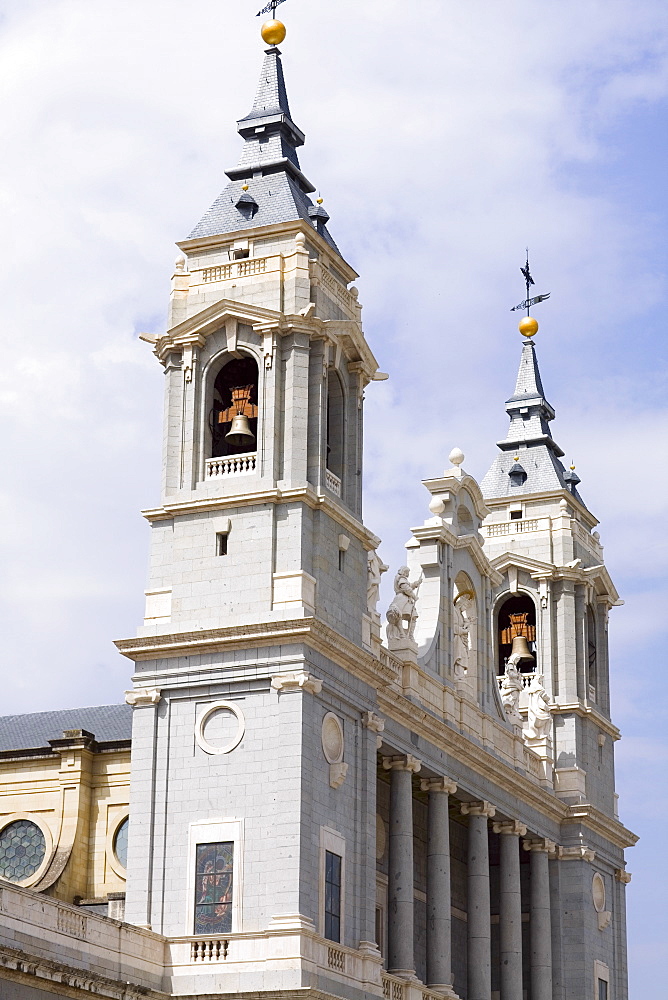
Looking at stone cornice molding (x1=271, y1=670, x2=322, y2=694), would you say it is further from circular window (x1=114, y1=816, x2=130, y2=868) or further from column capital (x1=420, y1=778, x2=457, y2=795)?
circular window (x1=114, y1=816, x2=130, y2=868)

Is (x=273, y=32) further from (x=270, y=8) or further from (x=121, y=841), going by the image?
(x=121, y=841)

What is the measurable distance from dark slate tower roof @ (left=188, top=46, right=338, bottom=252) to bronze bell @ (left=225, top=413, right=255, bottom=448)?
523cm

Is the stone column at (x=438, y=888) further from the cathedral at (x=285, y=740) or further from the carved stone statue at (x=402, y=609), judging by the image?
A: the carved stone statue at (x=402, y=609)

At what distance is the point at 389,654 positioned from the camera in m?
51.0

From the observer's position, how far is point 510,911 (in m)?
57.8

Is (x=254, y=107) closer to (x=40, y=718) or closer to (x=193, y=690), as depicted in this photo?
(x=193, y=690)

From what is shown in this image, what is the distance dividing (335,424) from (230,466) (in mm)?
3710

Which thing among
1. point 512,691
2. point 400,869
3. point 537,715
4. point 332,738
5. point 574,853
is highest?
point 512,691

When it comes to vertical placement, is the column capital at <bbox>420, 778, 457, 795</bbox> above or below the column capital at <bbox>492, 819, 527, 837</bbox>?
below

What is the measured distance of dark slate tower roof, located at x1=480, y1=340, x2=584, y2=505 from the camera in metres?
69.2

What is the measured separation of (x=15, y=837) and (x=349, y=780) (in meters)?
14.6

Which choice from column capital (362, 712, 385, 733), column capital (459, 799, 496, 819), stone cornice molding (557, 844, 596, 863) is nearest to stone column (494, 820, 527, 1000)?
column capital (459, 799, 496, 819)

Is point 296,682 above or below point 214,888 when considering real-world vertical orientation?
above

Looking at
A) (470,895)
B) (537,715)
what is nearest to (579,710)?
(537,715)
